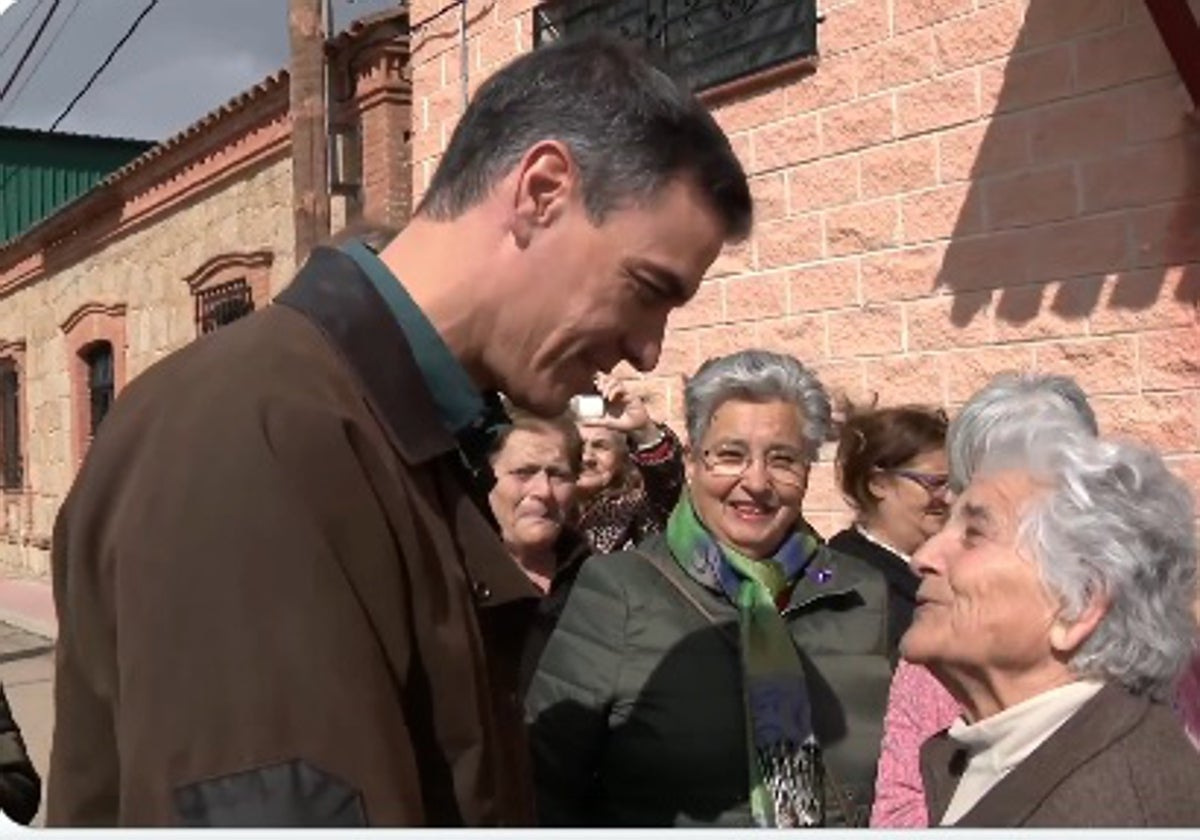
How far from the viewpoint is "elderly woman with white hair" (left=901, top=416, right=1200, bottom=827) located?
1.77 m

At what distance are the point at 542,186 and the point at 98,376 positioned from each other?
50.2 feet

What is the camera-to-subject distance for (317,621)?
1026 millimetres

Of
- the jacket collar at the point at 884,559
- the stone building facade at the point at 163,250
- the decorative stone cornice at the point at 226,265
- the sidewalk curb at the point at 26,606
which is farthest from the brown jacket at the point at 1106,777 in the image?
the sidewalk curb at the point at 26,606

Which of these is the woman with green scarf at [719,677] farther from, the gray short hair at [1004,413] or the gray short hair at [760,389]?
the gray short hair at [1004,413]

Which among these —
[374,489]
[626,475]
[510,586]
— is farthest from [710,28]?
[374,489]

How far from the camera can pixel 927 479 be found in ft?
10.7

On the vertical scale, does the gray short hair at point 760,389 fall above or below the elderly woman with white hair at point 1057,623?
above

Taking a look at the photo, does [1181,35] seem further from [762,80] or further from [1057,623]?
[1057,623]

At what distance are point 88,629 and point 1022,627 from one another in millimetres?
1236

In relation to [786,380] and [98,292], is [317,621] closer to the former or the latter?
[786,380]

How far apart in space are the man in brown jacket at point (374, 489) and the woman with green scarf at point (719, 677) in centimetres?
108

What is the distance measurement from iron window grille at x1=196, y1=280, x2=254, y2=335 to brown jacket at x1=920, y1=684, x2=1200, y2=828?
9.39 m

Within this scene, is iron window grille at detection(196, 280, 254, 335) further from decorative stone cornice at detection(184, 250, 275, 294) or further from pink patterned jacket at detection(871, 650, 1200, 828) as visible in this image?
pink patterned jacket at detection(871, 650, 1200, 828)

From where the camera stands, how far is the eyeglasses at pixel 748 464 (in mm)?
2906
